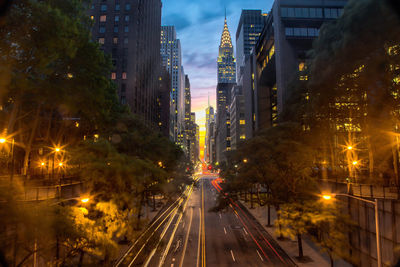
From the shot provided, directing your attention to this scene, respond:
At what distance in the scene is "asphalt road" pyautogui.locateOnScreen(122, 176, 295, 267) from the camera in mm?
20328

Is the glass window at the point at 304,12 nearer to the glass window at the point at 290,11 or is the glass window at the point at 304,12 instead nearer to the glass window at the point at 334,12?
the glass window at the point at 290,11

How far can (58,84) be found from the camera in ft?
45.6

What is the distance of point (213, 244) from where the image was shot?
25.1 m

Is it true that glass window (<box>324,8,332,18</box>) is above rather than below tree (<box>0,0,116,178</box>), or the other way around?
above

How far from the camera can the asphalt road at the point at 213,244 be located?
20328 mm

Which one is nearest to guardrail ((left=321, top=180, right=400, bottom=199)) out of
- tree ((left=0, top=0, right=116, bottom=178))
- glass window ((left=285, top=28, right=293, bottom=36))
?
tree ((left=0, top=0, right=116, bottom=178))

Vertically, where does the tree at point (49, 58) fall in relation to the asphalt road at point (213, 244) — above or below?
above

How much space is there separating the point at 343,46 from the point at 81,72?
18.0 metres

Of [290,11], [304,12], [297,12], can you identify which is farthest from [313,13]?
[290,11]

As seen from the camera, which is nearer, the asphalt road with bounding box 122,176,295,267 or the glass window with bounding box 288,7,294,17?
the asphalt road with bounding box 122,176,295,267

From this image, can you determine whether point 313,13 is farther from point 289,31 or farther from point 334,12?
point 289,31

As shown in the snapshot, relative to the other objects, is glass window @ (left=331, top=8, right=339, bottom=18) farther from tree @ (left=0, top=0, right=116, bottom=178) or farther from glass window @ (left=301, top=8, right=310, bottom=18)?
tree @ (left=0, top=0, right=116, bottom=178)

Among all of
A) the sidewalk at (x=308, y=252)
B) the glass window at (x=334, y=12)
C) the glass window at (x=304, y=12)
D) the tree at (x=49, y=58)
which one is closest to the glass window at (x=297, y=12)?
the glass window at (x=304, y=12)

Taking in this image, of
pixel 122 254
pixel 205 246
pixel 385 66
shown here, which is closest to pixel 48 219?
pixel 122 254
